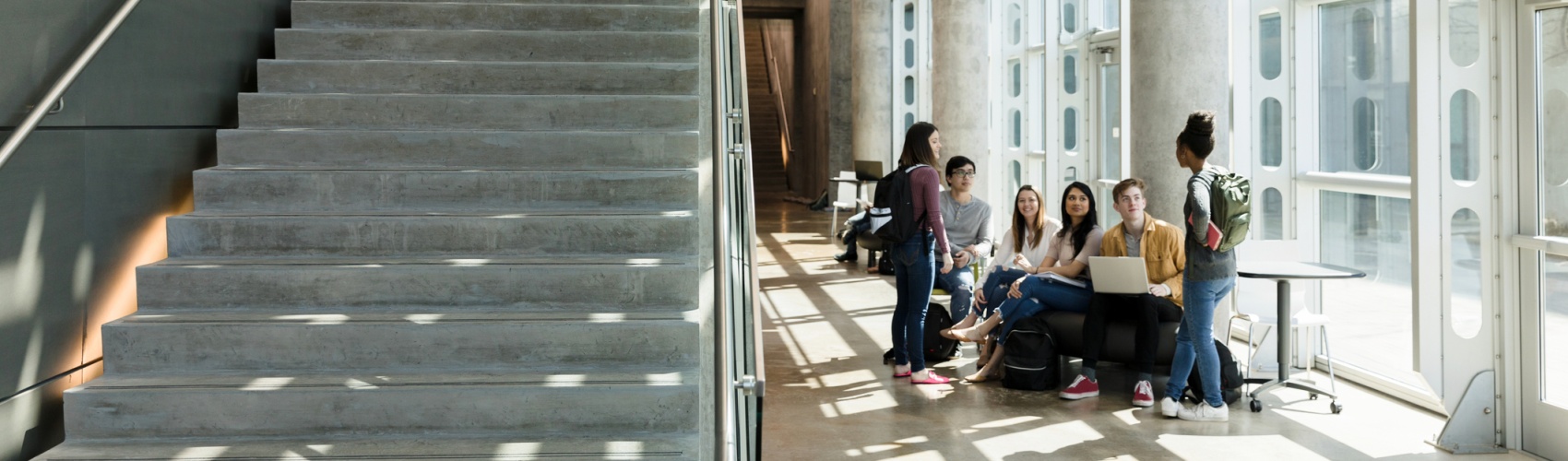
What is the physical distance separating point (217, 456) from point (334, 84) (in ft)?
6.95

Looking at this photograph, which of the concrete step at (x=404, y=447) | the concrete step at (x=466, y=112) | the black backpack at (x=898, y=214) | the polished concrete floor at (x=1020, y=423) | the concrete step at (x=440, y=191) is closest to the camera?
the concrete step at (x=404, y=447)

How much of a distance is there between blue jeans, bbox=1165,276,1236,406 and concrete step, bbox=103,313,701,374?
8.82 ft

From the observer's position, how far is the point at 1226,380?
239 inches

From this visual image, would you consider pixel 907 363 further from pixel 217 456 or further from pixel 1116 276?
pixel 217 456

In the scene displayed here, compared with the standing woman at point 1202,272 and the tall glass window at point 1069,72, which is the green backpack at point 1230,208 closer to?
the standing woman at point 1202,272

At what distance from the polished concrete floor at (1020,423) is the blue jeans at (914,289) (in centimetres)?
22

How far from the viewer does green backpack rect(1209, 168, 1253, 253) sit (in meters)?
5.46

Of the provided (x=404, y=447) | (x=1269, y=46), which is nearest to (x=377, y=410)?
(x=404, y=447)

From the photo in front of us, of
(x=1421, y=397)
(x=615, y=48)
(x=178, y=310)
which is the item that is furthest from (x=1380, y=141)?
(x=178, y=310)

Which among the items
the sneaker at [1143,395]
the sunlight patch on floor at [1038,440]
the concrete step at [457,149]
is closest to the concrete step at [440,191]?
the concrete step at [457,149]

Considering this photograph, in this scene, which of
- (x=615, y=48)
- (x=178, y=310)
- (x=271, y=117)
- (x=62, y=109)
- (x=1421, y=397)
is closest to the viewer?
(x=62, y=109)

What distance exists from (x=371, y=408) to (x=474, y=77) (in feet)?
6.40

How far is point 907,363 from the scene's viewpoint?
6895 mm

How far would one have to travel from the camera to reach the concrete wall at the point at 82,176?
3.49m
